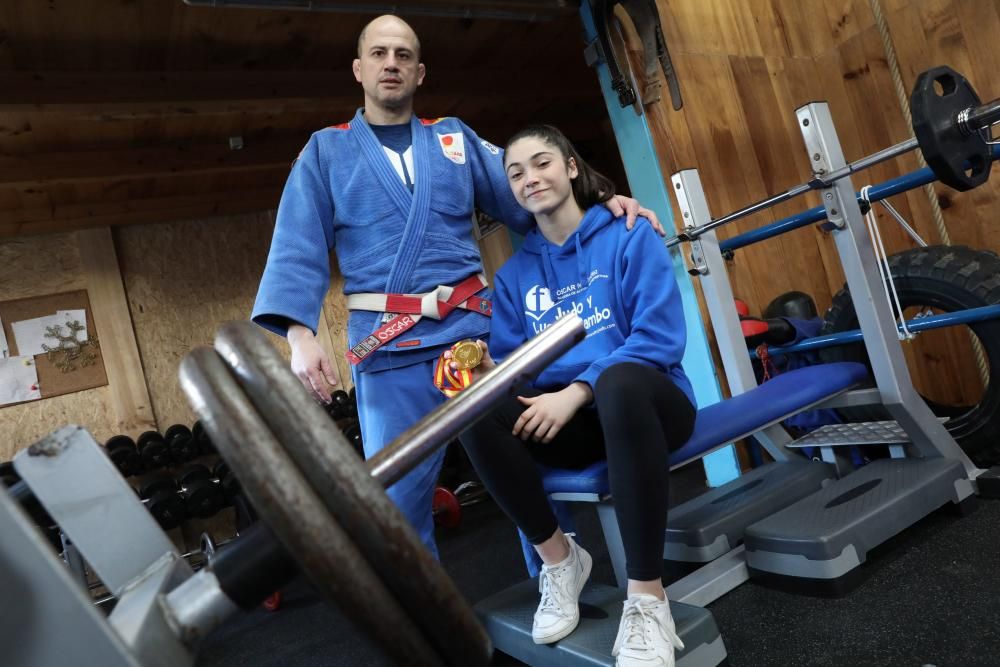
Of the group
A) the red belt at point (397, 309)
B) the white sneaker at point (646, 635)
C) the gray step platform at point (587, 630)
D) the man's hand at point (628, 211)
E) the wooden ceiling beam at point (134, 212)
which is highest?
the wooden ceiling beam at point (134, 212)

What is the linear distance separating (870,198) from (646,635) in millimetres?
1380

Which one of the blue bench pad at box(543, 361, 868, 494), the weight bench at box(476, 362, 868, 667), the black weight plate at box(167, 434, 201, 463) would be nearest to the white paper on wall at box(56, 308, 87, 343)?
the black weight plate at box(167, 434, 201, 463)

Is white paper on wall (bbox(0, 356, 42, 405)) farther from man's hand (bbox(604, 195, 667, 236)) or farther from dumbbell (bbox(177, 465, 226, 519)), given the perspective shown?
man's hand (bbox(604, 195, 667, 236))

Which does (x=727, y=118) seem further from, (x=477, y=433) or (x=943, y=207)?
(x=477, y=433)

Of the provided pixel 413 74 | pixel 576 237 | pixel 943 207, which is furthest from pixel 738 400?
pixel 943 207

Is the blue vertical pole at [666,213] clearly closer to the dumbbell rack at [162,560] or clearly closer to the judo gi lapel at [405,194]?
the judo gi lapel at [405,194]

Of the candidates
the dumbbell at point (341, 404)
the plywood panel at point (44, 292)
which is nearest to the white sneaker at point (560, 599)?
the dumbbell at point (341, 404)

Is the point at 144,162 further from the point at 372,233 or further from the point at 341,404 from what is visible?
the point at 372,233

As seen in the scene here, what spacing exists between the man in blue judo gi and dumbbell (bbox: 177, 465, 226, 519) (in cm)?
251

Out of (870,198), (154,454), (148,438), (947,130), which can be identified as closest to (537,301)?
(947,130)

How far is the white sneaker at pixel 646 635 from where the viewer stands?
1.07 meters

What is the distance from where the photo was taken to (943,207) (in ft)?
9.12

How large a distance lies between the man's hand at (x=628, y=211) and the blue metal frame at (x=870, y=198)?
0.63 m

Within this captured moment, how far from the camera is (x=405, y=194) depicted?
1.48 metres
